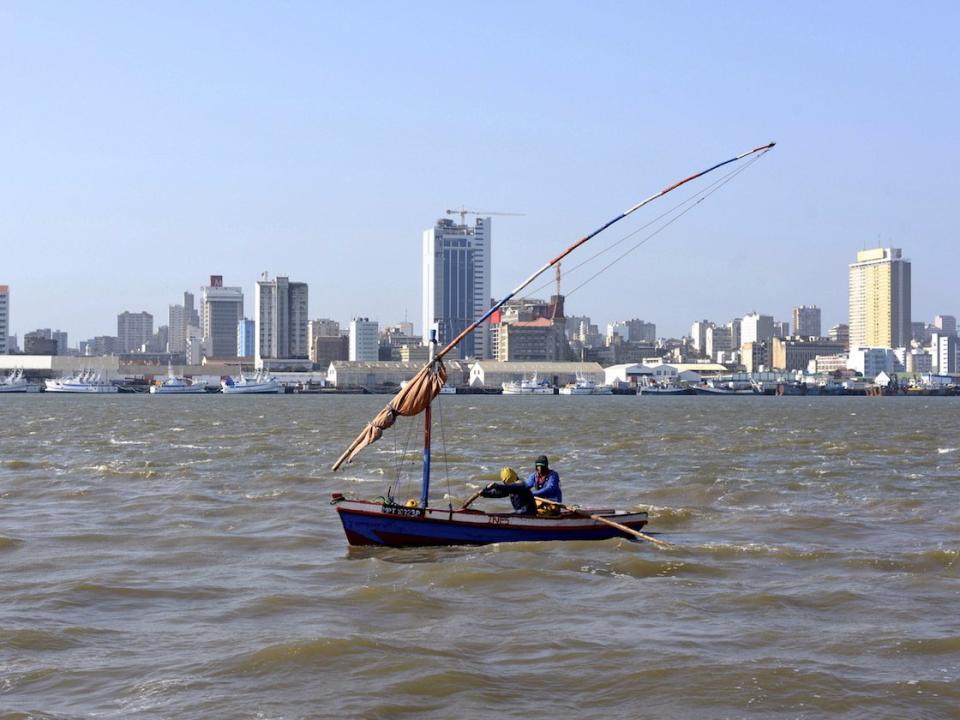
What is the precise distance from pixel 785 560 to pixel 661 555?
2393 mm

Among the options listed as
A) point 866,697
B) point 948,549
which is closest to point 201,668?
point 866,697

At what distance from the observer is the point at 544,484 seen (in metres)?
28.0

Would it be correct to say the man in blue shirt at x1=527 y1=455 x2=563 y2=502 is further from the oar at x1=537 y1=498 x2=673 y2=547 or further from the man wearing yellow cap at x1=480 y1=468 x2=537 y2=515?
the man wearing yellow cap at x1=480 y1=468 x2=537 y2=515

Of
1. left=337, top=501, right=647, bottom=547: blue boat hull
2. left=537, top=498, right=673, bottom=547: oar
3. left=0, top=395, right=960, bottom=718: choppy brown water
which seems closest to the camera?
left=0, top=395, right=960, bottom=718: choppy brown water

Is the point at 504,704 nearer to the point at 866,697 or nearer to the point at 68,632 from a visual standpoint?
the point at 866,697

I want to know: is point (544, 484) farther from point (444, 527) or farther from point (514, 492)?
point (444, 527)

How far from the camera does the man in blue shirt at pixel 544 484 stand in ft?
91.1

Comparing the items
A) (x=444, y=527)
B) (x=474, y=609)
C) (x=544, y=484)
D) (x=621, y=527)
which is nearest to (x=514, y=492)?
(x=544, y=484)

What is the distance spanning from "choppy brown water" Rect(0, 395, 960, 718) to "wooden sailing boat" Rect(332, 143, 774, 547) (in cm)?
43

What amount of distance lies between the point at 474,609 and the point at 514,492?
267 inches

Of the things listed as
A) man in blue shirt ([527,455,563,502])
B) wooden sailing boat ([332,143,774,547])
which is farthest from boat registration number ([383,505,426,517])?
man in blue shirt ([527,455,563,502])

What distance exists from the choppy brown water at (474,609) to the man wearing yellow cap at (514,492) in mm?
1153

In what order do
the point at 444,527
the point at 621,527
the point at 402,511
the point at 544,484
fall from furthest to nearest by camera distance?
the point at 544,484, the point at 621,527, the point at 444,527, the point at 402,511

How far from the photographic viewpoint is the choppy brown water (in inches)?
→ 598
